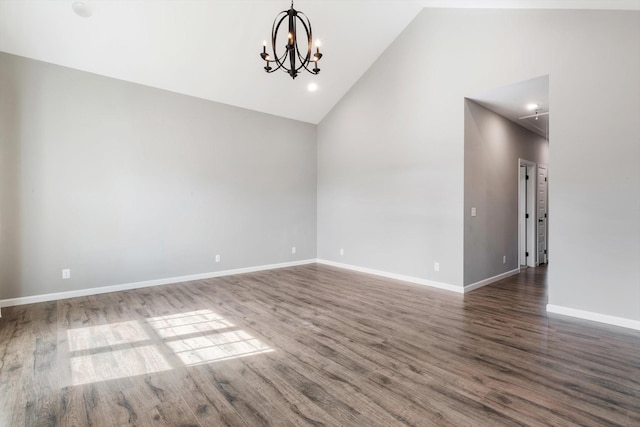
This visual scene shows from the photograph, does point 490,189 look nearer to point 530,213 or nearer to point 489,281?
point 489,281

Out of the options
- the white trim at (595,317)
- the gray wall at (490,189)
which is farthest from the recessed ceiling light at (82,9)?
the white trim at (595,317)

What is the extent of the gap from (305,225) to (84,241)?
391cm

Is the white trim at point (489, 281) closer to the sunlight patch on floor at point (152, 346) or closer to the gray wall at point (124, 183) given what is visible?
the sunlight patch on floor at point (152, 346)

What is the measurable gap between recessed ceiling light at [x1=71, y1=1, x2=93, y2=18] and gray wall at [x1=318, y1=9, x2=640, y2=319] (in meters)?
4.22

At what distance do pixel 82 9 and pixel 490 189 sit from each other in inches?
240

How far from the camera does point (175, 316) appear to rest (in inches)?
141

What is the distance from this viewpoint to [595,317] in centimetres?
335

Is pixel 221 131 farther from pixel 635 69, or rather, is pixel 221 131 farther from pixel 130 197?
pixel 635 69

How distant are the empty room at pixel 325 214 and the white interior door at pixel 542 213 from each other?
0.31 ft

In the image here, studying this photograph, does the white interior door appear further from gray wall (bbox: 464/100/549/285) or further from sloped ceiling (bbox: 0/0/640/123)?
sloped ceiling (bbox: 0/0/640/123)

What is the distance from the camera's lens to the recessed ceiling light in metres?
3.54

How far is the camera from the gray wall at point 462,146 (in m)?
3.23

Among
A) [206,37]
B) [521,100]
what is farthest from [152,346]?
[521,100]

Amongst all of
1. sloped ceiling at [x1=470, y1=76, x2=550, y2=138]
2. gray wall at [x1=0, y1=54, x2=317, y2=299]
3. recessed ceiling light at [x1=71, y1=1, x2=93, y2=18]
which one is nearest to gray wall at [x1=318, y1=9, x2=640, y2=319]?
sloped ceiling at [x1=470, y1=76, x2=550, y2=138]
